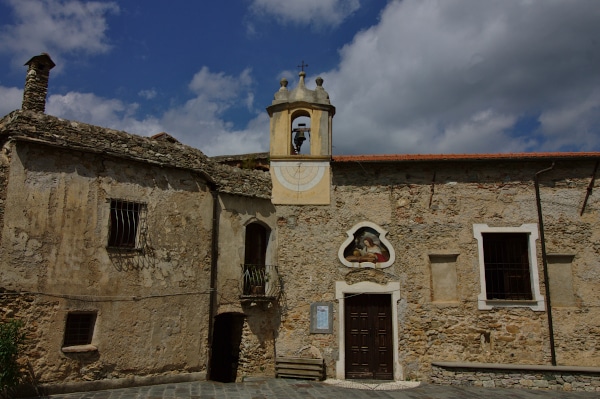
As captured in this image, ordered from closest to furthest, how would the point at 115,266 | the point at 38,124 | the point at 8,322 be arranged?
the point at 8,322 < the point at 38,124 < the point at 115,266

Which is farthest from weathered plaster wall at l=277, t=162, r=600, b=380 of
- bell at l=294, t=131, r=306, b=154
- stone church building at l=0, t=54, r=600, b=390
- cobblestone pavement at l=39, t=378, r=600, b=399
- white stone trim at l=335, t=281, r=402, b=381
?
bell at l=294, t=131, r=306, b=154

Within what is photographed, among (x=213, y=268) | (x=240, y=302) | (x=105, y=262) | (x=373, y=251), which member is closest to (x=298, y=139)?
(x=373, y=251)

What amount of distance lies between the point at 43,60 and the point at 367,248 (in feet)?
33.1

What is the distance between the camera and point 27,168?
386 inches

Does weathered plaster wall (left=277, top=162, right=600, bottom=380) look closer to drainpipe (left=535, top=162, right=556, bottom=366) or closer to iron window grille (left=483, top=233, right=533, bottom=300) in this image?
drainpipe (left=535, top=162, right=556, bottom=366)

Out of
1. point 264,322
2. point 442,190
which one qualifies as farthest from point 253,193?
point 442,190

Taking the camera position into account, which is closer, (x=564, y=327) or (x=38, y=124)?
(x=38, y=124)

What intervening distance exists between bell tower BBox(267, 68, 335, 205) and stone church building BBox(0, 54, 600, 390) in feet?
0.15

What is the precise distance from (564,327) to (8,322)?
12.9 meters

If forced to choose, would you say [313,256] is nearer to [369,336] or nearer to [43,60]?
[369,336]

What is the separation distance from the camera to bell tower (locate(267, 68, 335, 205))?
45.3ft

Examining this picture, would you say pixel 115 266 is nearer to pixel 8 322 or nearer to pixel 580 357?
pixel 8 322

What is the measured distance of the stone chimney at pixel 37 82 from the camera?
1229cm

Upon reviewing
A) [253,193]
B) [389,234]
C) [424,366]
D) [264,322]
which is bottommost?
[424,366]
